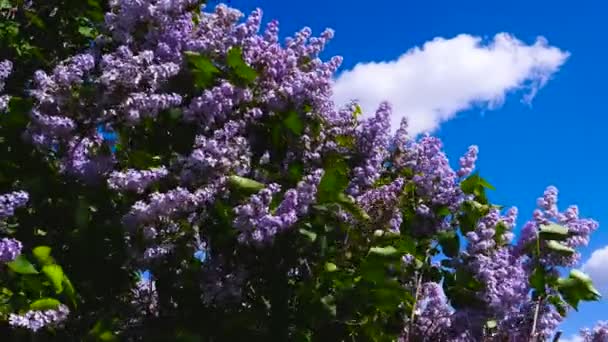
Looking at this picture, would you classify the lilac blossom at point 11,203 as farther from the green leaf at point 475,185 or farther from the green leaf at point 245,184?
the green leaf at point 475,185

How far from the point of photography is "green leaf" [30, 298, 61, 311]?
3557 mm

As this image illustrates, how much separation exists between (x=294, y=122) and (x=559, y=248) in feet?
4.08

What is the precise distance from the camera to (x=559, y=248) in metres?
3.94

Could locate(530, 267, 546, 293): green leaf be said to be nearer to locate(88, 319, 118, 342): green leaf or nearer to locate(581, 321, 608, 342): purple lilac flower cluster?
locate(581, 321, 608, 342): purple lilac flower cluster

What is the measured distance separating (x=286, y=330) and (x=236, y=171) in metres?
0.71

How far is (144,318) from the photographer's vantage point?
13.1 feet

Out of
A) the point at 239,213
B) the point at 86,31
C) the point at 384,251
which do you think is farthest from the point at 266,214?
the point at 86,31

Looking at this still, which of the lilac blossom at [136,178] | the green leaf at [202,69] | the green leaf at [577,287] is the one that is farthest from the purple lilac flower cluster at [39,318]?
the green leaf at [577,287]

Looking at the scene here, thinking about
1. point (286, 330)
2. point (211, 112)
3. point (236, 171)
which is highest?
point (211, 112)

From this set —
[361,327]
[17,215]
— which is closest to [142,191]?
[17,215]

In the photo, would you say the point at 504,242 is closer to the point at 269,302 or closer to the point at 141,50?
the point at 269,302

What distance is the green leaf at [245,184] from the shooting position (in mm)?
3746

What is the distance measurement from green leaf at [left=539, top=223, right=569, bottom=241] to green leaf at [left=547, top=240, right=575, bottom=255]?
0.08 ft

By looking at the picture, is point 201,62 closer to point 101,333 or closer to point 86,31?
point 101,333
